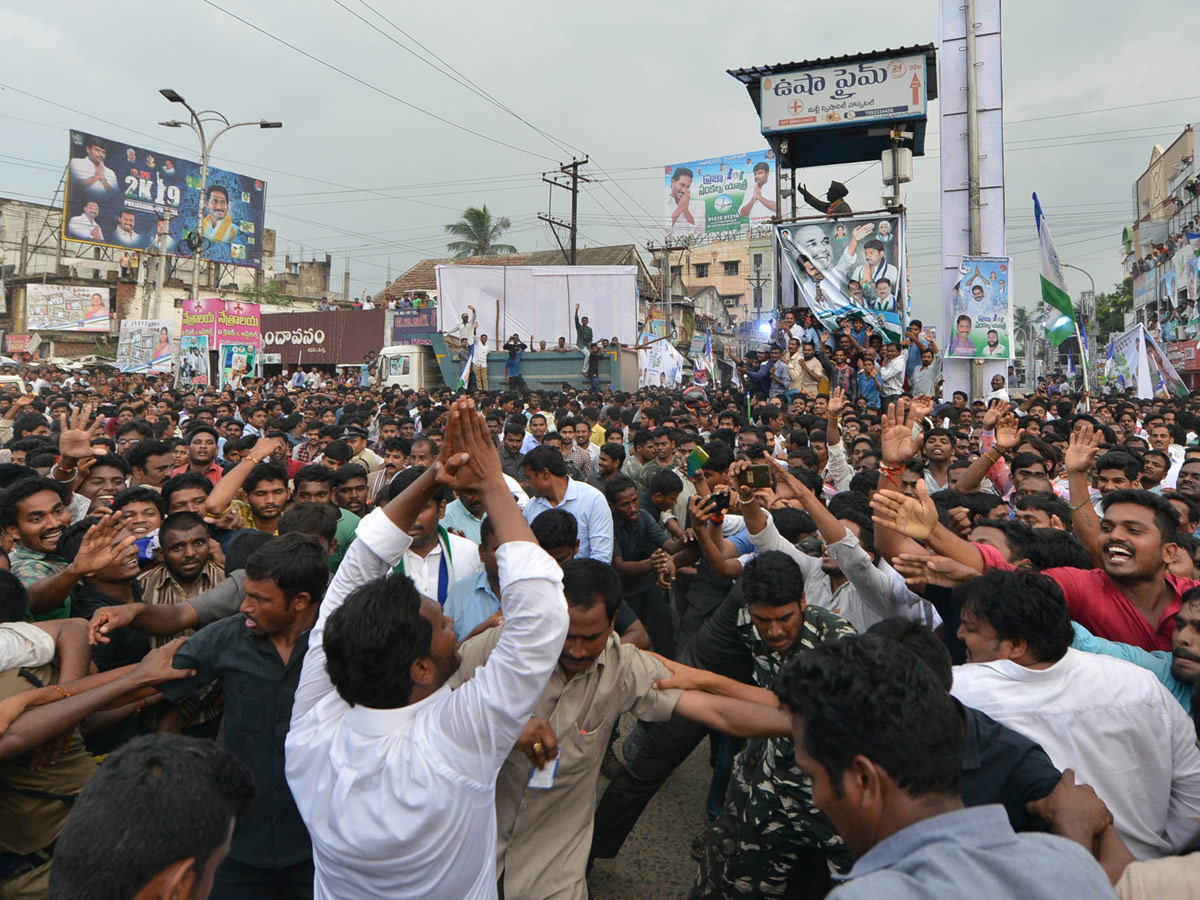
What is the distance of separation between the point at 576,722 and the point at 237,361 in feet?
70.0

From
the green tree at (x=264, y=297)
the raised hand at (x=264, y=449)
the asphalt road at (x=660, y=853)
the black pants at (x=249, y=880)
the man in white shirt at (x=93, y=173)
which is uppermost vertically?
the man in white shirt at (x=93, y=173)

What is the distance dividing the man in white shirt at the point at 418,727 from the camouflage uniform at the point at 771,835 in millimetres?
1173

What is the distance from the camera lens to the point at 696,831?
4.16 metres

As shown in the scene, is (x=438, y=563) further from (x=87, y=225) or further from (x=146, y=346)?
(x=87, y=225)

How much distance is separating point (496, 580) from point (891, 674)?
7.44ft

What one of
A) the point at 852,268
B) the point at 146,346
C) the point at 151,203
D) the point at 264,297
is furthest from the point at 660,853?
the point at 264,297

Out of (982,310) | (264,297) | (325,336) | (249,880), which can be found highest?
(264,297)

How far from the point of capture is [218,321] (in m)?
20.0

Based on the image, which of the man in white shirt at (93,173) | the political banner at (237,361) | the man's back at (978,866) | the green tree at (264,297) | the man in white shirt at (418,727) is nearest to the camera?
the man's back at (978,866)

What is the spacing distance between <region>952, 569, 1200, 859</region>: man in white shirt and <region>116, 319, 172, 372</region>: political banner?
82.0 ft

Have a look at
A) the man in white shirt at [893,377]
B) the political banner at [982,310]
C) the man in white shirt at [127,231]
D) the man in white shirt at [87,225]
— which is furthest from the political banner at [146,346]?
the political banner at [982,310]

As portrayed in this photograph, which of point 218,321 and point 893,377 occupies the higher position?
point 218,321

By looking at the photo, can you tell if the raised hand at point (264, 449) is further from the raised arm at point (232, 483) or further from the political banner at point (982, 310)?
the political banner at point (982, 310)

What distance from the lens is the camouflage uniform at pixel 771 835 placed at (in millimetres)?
2672
